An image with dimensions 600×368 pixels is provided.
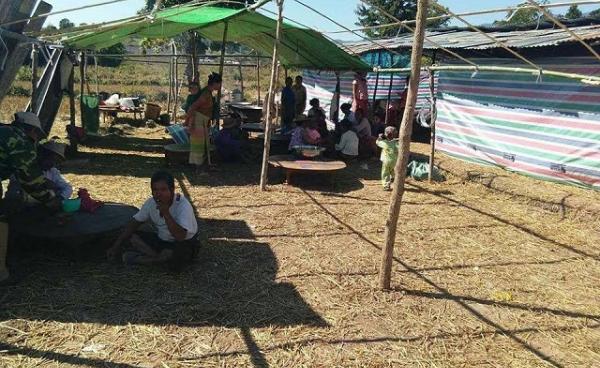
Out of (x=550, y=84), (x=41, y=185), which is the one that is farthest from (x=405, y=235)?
(x=550, y=84)

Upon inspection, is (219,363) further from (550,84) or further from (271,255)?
(550,84)

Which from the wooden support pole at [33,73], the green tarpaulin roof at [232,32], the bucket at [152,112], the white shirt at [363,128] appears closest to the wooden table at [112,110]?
the bucket at [152,112]

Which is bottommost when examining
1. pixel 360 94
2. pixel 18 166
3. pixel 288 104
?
pixel 18 166

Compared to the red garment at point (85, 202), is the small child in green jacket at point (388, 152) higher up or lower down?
higher up

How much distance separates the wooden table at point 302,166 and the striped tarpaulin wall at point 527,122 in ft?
12.9

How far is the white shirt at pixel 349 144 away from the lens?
10.8 m

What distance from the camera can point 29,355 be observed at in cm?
338

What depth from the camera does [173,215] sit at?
4.61 m

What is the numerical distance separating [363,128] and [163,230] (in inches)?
304

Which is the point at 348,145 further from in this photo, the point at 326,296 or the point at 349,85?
the point at 349,85

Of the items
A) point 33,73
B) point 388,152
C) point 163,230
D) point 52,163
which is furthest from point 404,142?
point 33,73

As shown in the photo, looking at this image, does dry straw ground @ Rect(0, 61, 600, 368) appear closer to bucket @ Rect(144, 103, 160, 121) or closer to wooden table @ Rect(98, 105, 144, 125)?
wooden table @ Rect(98, 105, 144, 125)

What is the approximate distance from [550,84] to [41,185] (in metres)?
9.06

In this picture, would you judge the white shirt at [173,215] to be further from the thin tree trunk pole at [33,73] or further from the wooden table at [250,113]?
the wooden table at [250,113]
